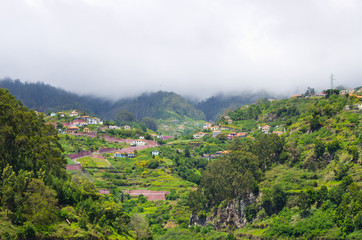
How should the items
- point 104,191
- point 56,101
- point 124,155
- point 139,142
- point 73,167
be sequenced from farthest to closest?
point 56,101, point 139,142, point 124,155, point 104,191, point 73,167

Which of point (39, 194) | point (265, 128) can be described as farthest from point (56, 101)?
point (39, 194)

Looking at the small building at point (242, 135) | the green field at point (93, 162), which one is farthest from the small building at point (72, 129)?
the small building at point (242, 135)

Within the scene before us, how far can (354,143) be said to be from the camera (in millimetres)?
45562

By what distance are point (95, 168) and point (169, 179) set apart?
43.7ft

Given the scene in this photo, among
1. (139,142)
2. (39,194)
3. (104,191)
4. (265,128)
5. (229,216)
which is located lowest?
(229,216)

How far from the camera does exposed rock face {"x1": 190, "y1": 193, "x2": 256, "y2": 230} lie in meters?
48.5

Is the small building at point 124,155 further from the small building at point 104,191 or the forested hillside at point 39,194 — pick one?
the forested hillside at point 39,194

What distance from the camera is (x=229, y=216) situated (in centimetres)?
5003

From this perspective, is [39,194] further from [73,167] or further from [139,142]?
[139,142]

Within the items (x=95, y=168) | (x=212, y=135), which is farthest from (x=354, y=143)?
(x=212, y=135)

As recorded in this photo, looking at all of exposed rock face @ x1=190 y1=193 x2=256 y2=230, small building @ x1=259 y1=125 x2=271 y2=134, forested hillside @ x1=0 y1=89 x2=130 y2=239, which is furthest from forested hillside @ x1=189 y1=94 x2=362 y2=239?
small building @ x1=259 y1=125 x2=271 y2=134

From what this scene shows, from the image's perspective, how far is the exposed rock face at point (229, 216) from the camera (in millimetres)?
48500

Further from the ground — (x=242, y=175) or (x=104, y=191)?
(x=242, y=175)

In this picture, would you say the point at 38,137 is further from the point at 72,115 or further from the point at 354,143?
the point at 72,115
